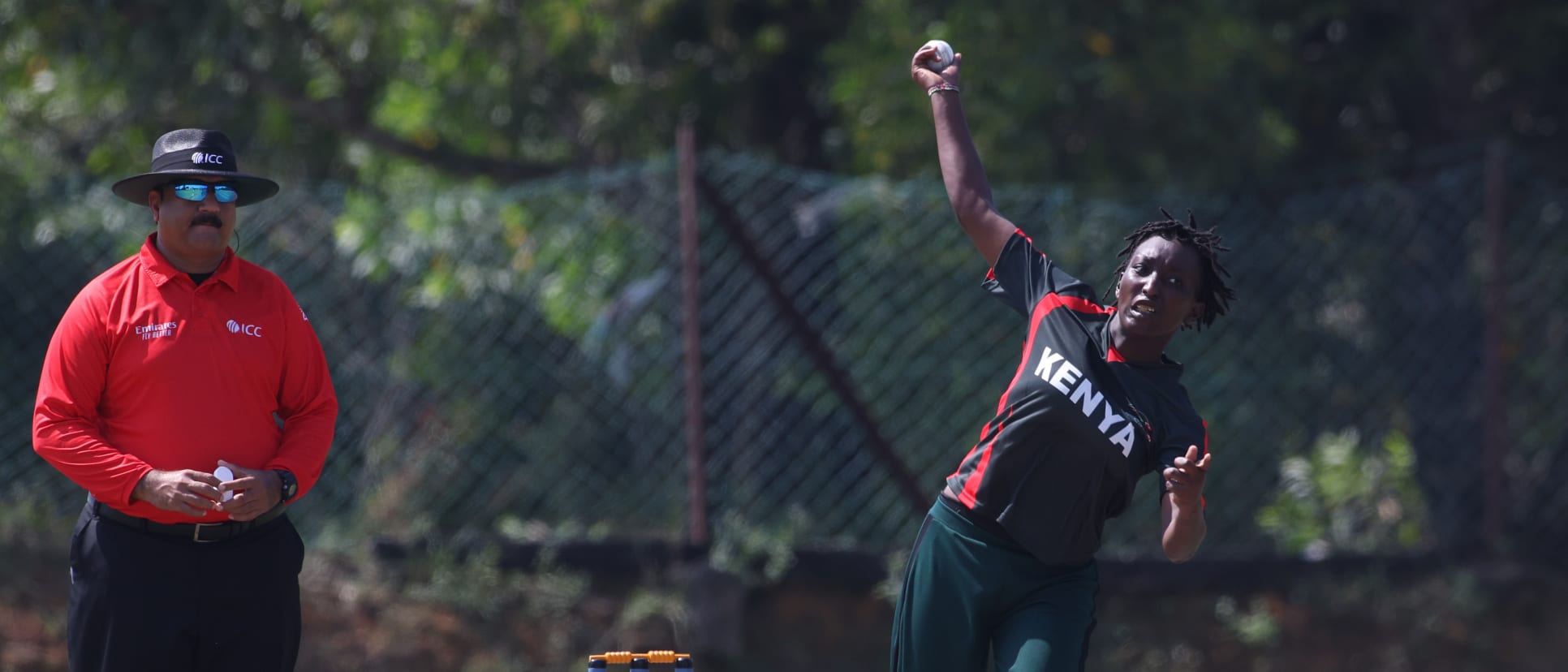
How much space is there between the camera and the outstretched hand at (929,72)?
157 inches

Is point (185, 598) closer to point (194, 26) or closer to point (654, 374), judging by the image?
point (654, 374)

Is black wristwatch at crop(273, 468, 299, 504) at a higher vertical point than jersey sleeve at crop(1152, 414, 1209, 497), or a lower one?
higher

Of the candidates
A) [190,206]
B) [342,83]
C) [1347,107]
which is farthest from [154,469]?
[1347,107]

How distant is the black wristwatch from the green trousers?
155 centimetres

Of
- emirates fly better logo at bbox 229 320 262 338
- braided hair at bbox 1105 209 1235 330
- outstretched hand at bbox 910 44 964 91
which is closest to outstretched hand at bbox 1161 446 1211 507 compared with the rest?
braided hair at bbox 1105 209 1235 330

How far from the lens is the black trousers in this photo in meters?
3.60

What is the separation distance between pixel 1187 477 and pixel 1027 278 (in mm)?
749

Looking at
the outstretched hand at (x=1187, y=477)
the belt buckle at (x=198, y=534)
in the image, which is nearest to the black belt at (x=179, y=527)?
the belt buckle at (x=198, y=534)

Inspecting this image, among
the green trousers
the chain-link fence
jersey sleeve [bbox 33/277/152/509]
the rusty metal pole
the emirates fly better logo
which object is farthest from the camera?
the chain-link fence

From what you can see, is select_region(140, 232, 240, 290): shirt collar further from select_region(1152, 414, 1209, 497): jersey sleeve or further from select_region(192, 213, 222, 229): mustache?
select_region(1152, 414, 1209, 497): jersey sleeve

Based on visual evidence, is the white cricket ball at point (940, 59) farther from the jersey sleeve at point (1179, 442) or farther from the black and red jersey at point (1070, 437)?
the jersey sleeve at point (1179, 442)

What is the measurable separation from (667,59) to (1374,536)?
4351 mm

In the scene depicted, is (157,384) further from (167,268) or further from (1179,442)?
(1179,442)

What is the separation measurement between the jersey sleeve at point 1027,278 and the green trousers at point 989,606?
0.58 metres
